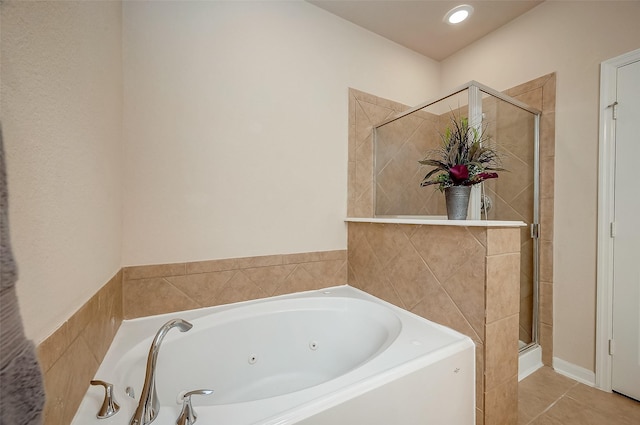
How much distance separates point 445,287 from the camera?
1261 millimetres

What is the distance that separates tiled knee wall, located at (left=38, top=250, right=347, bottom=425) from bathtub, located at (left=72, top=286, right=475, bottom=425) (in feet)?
0.21

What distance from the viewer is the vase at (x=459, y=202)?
1.29 m

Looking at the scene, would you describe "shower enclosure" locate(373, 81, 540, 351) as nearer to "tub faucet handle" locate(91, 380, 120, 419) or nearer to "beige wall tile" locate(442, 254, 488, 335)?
"beige wall tile" locate(442, 254, 488, 335)

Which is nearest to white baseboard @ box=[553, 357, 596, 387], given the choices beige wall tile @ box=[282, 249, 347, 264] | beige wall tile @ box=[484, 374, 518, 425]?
beige wall tile @ box=[484, 374, 518, 425]

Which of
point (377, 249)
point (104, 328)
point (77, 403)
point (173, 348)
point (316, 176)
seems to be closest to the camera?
point (77, 403)

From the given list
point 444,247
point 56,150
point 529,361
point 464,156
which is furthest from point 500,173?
point 56,150

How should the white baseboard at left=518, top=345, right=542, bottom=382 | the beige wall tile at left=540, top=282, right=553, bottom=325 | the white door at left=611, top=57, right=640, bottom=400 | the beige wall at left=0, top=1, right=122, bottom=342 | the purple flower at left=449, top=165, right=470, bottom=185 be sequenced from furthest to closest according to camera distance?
the beige wall tile at left=540, top=282, right=553, bottom=325, the white baseboard at left=518, top=345, right=542, bottom=382, the white door at left=611, top=57, right=640, bottom=400, the purple flower at left=449, top=165, right=470, bottom=185, the beige wall at left=0, top=1, right=122, bottom=342

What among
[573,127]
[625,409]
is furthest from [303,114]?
[625,409]

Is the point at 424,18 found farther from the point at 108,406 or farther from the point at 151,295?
the point at 108,406

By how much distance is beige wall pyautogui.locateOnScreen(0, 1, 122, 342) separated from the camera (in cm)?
49

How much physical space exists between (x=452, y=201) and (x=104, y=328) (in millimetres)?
1633

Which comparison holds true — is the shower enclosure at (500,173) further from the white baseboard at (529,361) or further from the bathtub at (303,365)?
the bathtub at (303,365)

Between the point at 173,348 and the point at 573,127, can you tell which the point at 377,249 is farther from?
the point at 573,127

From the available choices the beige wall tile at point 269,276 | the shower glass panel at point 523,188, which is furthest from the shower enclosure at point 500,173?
the beige wall tile at point 269,276
